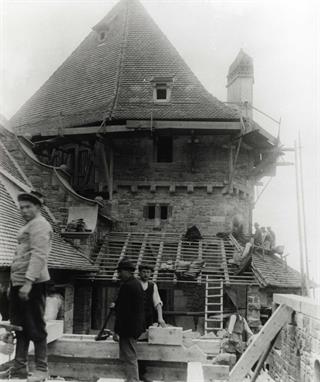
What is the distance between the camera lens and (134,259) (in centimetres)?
1742

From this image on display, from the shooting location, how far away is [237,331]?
1538 cm

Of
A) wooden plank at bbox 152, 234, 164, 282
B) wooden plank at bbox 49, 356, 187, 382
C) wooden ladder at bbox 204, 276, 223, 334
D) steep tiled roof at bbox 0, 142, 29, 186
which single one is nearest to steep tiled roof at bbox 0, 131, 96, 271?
steep tiled roof at bbox 0, 142, 29, 186

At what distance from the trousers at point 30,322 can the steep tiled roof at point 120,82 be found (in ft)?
45.9

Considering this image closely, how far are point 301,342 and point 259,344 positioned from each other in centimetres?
71

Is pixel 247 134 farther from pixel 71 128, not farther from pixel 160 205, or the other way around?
pixel 71 128

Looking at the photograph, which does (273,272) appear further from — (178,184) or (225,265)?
(178,184)

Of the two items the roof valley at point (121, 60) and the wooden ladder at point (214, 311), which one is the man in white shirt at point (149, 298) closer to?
the wooden ladder at point (214, 311)

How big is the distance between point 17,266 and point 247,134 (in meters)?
14.7

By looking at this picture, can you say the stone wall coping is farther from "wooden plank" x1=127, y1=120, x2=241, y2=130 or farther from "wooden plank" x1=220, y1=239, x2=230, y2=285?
"wooden plank" x1=127, y1=120, x2=241, y2=130

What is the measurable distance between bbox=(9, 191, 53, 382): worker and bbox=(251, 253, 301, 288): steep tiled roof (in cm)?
1149

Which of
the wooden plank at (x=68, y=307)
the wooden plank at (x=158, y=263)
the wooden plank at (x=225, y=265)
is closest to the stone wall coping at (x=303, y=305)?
the wooden plank at (x=225, y=265)

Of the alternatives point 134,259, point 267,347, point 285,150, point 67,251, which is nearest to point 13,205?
point 67,251

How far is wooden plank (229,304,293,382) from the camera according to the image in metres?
8.57

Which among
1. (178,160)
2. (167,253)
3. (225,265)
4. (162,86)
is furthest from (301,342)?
(162,86)
